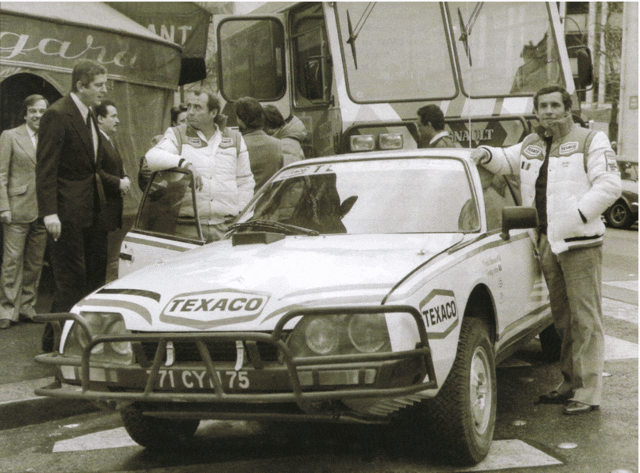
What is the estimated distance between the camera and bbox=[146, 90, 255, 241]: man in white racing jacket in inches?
234

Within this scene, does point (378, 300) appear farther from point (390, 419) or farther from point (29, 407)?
point (29, 407)

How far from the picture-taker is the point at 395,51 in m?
9.15

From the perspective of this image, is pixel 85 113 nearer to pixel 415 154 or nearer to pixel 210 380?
pixel 415 154

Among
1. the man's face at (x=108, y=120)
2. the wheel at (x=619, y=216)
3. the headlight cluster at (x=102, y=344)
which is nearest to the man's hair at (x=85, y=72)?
the man's face at (x=108, y=120)

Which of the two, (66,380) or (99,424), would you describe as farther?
(99,424)

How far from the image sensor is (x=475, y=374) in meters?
4.25

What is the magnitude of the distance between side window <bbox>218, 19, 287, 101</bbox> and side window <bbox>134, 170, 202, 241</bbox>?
3.63m

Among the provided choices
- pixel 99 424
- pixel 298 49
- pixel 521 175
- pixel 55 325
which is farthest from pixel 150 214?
pixel 298 49

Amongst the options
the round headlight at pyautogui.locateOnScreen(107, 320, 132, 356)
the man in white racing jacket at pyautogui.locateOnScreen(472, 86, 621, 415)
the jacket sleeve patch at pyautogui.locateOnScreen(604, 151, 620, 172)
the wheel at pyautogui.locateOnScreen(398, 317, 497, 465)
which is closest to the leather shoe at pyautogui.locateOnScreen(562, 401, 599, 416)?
the man in white racing jacket at pyautogui.locateOnScreen(472, 86, 621, 415)

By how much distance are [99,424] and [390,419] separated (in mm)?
2245

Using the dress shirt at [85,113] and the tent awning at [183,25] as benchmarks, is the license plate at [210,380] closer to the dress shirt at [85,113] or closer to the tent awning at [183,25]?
the dress shirt at [85,113]

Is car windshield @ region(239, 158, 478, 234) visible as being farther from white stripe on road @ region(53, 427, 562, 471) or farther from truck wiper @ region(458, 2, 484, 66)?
truck wiper @ region(458, 2, 484, 66)

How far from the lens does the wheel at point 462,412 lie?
393cm

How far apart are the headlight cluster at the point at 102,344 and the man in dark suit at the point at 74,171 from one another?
210 centimetres
